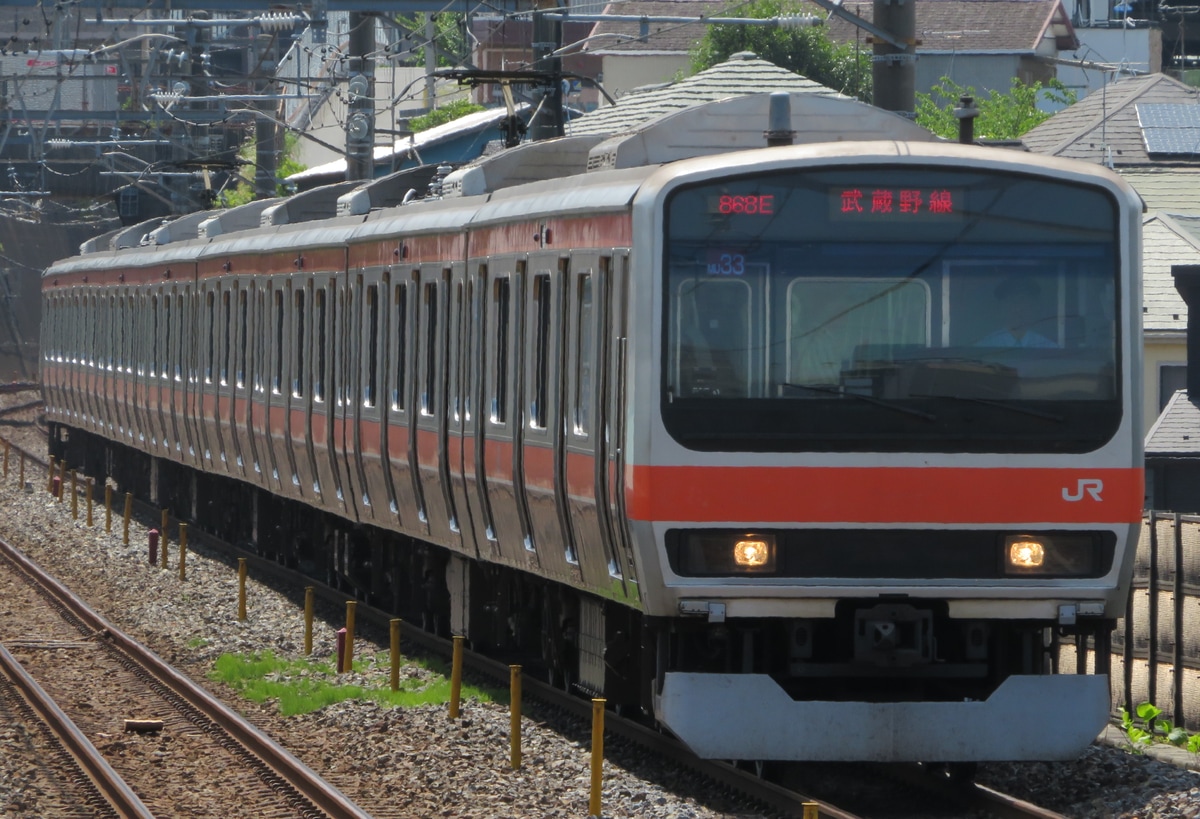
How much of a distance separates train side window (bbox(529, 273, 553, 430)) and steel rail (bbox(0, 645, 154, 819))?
2572mm

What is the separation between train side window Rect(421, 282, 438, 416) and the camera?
510 inches

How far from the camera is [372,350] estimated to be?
1466 centimetres

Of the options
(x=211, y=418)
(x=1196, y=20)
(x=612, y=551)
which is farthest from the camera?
(x=1196, y=20)

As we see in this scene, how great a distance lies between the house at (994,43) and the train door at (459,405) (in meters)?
47.9

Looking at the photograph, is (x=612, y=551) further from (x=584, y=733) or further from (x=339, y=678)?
(x=339, y=678)

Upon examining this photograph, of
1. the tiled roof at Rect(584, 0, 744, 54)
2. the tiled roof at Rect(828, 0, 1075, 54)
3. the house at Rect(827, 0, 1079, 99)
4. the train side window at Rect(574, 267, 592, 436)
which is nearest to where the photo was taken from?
the train side window at Rect(574, 267, 592, 436)

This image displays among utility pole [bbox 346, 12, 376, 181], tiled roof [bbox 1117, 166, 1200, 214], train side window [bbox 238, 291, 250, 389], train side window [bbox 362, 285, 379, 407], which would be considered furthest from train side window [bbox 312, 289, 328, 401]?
tiled roof [bbox 1117, 166, 1200, 214]

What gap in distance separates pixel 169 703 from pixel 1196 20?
220 ft

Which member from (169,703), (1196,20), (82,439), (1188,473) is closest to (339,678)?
(169,703)

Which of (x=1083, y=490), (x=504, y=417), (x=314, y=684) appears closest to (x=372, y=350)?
(x=314, y=684)

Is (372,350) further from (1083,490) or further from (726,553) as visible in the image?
(1083,490)

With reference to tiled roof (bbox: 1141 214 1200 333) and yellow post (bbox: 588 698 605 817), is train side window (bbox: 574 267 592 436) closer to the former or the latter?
yellow post (bbox: 588 698 605 817)

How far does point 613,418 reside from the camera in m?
9.45

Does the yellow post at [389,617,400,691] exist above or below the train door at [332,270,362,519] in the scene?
below
